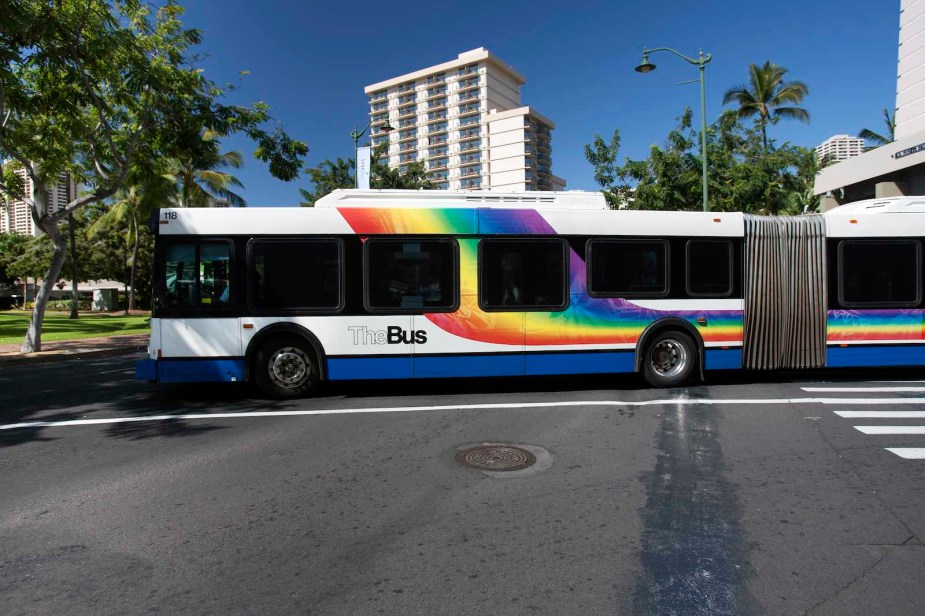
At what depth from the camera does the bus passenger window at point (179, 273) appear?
8.26 meters

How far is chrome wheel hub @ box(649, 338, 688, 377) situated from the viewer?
30.0ft

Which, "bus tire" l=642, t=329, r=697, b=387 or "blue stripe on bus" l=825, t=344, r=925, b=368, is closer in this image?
"bus tire" l=642, t=329, r=697, b=387

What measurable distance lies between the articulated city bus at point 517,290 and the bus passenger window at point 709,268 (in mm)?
23

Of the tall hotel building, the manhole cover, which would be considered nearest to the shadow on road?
the manhole cover

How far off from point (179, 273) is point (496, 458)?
18.0 ft

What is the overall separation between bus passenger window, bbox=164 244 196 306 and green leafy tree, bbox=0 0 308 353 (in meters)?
5.61

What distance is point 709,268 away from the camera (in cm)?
921

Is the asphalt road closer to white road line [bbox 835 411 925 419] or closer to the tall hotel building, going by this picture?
white road line [bbox 835 411 925 419]

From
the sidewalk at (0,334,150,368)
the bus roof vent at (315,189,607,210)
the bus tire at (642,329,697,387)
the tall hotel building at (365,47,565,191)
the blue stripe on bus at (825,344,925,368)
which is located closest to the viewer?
the bus roof vent at (315,189,607,210)

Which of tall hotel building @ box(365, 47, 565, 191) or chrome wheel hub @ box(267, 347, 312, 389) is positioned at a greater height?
tall hotel building @ box(365, 47, 565, 191)

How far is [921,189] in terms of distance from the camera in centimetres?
2019

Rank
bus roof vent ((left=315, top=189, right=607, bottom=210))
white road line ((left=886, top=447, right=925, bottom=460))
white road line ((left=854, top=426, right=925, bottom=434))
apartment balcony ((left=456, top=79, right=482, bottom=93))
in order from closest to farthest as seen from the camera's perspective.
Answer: white road line ((left=886, top=447, right=925, bottom=460)), white road line ((left=854, top=426, right=925, bottom=434)), bus roof vent ((left=315, top=189, right=607, bottom=210)), apartment balcony ((left=456, top=79, right=482, bottom=93))

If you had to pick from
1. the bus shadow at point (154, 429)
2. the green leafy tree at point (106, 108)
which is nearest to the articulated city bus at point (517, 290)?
the bus shadow at point (154, 429)

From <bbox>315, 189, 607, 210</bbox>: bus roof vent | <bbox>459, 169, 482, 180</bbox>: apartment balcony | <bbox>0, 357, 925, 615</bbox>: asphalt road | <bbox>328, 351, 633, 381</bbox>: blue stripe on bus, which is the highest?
<bbox>459, 169, 482, 180</bbox>: apartment balcony
